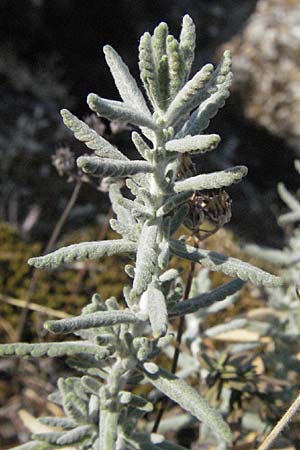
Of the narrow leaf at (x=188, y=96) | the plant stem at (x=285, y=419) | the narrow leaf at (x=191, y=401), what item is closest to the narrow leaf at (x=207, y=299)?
the narrow leaf at (x=191, y=401)

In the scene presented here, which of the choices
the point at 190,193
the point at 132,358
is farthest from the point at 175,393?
the point at 190,193

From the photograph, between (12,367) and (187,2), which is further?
(187,2)

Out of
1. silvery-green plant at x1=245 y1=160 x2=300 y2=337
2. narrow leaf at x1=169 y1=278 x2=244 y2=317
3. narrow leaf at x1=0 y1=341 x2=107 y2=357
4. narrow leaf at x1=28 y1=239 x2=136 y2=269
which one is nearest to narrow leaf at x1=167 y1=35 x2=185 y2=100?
narrow leaf at x1=28 y1=239 x2=136 y2=269

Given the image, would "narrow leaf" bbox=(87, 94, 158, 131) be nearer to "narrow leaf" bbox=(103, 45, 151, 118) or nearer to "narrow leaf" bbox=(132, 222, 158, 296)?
"narrow leaf" bbox=(103, 45, 151, 118)

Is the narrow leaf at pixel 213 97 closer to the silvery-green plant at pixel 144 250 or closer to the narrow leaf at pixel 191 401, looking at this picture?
the silvery-green plant at pixel 144 250

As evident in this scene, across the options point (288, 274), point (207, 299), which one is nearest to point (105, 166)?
point (207, 299)

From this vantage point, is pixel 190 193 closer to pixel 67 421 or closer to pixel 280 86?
pixel 67 421
